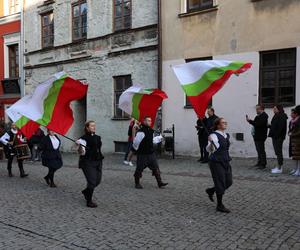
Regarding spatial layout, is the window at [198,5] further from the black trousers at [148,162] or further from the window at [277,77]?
the black trousers at [148,162]

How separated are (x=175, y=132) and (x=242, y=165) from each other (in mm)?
3592

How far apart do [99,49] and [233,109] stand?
7.09 meters

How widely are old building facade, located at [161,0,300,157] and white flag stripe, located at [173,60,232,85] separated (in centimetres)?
555

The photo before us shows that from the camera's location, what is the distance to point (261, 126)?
36.6 feet

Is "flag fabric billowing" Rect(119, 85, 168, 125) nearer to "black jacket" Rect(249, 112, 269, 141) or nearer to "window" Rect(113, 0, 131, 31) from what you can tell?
"black jacket" Rect(249, 112, 269, 141)

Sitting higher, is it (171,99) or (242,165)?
(171,99)

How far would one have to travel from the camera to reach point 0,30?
24.0m

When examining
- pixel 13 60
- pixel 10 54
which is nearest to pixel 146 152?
pixel 13 60

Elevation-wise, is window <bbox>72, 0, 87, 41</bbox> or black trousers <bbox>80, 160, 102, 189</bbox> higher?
window <bbox>72, 0, 87, 41</bbox>

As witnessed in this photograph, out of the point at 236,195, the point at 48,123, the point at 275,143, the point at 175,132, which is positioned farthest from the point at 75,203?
the point at 175,132

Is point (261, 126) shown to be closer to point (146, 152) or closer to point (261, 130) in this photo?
point (261, 130)

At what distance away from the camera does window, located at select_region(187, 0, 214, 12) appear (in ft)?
46.6

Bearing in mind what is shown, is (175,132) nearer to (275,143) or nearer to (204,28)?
(204,28)

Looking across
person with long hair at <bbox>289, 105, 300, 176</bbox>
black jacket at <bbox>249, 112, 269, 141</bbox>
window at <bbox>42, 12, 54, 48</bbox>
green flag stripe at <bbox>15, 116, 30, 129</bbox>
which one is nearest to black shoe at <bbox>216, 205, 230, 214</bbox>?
person with long hair at <bbox>289, 105, 300, 176</bbox>
